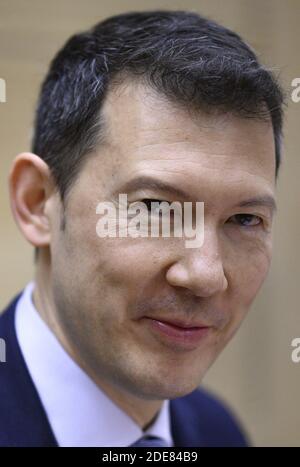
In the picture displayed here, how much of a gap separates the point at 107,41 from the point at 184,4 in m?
1.40

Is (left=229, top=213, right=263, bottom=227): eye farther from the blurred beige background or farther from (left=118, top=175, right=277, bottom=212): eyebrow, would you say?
the blurred beige background

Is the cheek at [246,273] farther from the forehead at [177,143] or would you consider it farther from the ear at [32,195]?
the ear at [32,195]

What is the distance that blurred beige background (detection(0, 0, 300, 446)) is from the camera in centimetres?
259

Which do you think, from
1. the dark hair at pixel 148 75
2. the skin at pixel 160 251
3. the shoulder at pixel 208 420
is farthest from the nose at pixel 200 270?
the shoulder at pixel 208 420

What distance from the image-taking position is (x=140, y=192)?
4.03 ft

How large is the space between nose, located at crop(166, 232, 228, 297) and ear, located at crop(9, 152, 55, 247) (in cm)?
36

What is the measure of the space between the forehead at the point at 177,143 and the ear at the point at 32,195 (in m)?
0.20

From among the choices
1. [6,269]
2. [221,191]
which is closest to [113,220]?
[221,191]

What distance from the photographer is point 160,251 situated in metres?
1.21

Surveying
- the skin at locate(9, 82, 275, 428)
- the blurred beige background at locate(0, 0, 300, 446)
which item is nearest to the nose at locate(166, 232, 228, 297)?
Answer: the skin at locate(9, 82, 275, 428)

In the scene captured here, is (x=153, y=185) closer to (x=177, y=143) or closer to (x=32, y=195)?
(x=177, y=143)

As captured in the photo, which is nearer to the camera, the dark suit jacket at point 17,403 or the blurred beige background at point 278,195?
the dark suit jacket at point 17,403

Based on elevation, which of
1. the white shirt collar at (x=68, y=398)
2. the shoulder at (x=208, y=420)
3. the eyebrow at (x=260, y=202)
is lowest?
the shoulder at (x=208, y=420)

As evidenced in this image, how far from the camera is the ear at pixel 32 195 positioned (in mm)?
1418
